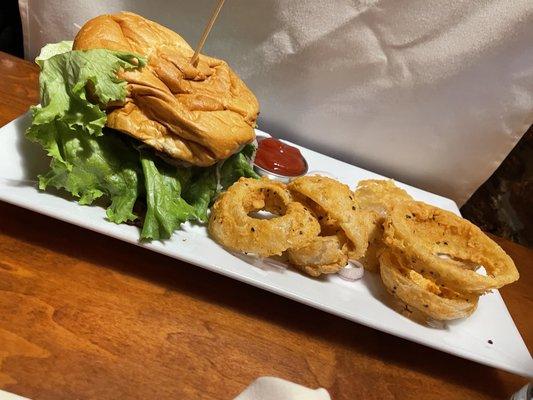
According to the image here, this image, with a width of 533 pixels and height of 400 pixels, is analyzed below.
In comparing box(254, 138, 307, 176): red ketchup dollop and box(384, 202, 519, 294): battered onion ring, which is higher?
box(384, 202, 519, 294): battered onion ring

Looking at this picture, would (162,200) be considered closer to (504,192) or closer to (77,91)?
(77,91)

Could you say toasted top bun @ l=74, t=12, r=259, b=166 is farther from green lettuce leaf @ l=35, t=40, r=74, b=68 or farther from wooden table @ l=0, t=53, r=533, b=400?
wooden table @ l=0, t=53, r=533, b=400

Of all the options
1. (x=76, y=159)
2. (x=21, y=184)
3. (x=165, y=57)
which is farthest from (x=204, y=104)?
Answer: (x=21, y=184)

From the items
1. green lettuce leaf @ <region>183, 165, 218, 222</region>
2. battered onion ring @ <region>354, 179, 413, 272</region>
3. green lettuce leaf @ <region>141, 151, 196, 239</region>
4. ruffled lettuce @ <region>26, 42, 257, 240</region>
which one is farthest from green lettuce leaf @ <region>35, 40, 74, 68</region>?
battered onion ring @ <region>354, 179, 413, 272</region>

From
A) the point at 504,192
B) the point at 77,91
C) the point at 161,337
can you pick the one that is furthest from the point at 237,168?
the point at 504,192

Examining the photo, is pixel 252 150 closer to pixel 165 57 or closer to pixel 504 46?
pixel 165 57
